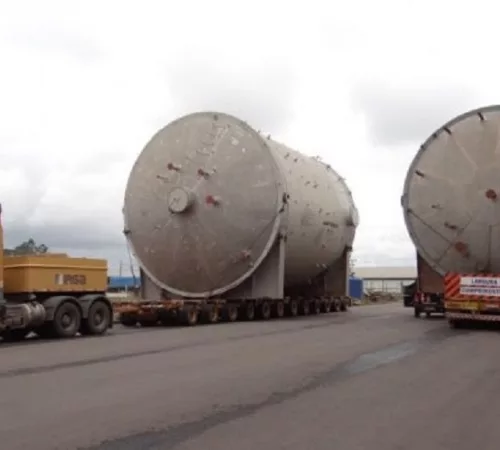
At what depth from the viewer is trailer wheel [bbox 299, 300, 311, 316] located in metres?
28.5

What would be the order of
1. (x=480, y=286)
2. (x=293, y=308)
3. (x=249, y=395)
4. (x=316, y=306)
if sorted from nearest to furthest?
(x=249, y=395)
(x=480, y=286)
(x=293, y=308)
(x=316, y=306)

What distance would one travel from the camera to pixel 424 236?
22.4 metres

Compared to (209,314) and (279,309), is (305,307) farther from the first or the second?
(209,314)

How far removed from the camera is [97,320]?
1891cm

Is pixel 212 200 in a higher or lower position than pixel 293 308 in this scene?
higher

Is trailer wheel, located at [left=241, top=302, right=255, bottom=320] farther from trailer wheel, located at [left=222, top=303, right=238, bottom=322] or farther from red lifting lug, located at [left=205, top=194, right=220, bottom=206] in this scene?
red lifting lug, located at [left=205, top=194, right=220, bottom=206]

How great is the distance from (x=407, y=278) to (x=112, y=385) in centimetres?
10192

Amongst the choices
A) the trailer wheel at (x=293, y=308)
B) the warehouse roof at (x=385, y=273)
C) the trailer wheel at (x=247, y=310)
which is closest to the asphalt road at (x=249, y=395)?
the trailer wheel at (x=247, y=310)

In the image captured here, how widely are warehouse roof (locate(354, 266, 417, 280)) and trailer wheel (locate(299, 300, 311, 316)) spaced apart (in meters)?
82.8

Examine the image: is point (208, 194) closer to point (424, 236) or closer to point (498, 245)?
point (424, 236)

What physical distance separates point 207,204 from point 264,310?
177 inches

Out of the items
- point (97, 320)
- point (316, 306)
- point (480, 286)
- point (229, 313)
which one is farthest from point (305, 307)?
point (97, 320)

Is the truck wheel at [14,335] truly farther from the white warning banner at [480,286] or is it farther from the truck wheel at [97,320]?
the white warning banner at [480,286]

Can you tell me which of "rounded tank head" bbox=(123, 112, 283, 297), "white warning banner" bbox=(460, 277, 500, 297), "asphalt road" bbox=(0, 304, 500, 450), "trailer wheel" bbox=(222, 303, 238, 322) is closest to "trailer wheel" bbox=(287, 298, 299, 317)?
"trailer wheel" bbox=(222, 303, 238, 322)
